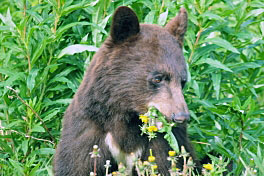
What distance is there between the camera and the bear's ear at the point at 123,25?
15.4ft

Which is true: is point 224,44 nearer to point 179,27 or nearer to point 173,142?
point 179,27

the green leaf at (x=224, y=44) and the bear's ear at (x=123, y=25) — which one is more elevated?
the bear's ear at (x=123, y=25)

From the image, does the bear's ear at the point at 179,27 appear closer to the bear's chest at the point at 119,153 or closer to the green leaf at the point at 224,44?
the green leaf at the point at 224,44

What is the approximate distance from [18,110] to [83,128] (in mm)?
1326

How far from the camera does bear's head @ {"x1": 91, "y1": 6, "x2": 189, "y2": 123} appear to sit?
4.71 meters

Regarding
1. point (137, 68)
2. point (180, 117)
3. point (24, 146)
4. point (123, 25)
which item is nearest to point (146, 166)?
point (180, 117)

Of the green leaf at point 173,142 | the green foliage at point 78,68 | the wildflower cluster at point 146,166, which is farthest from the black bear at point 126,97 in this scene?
the green foliage at point 78,68

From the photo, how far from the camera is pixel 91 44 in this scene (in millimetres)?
6270

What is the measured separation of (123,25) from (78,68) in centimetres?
156

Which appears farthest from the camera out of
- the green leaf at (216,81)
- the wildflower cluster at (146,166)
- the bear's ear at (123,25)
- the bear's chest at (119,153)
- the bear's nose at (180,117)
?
the green leaf at (216,81)

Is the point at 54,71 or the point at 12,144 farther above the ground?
the point at 54,71

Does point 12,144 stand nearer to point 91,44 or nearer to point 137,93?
point 91,44

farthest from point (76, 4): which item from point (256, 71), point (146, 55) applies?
point (256, 71)

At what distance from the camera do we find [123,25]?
4812 mm
